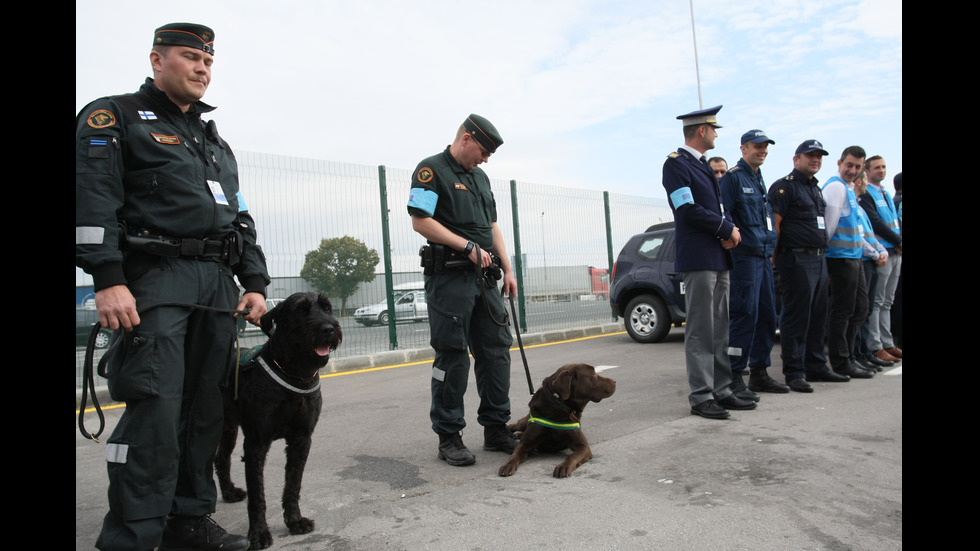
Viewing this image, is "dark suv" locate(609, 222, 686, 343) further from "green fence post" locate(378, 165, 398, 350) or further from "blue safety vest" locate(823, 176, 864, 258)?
"green fence post" locate(378, 165, 398, 350)

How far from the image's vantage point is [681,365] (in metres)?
7.41

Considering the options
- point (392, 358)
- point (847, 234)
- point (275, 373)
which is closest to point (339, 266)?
point (392, 358)

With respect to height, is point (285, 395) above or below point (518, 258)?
below

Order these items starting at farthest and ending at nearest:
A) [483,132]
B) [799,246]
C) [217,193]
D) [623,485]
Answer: [799,246]
[483,132]
[623,485]
[217,193]

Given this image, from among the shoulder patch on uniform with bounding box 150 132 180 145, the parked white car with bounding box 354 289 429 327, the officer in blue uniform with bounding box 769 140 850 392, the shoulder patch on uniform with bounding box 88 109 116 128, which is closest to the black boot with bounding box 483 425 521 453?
the shoulder patch on uniform with bounding box 150 132 180 145

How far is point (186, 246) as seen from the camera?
2531 mm

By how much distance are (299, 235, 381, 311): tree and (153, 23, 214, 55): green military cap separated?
6.43 m

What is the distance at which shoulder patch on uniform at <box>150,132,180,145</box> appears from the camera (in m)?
2.53

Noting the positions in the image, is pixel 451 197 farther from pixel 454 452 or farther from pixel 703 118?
pixel 703 118

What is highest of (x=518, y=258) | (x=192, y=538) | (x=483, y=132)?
(x=483, y=132)

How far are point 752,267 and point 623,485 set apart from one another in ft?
9.81

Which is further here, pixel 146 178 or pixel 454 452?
pixel 454 452

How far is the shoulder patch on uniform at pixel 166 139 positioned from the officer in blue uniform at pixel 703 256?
350 centimetres

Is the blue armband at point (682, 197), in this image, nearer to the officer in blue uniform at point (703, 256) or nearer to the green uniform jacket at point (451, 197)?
the officer in blue uniform at point (703, 256)
